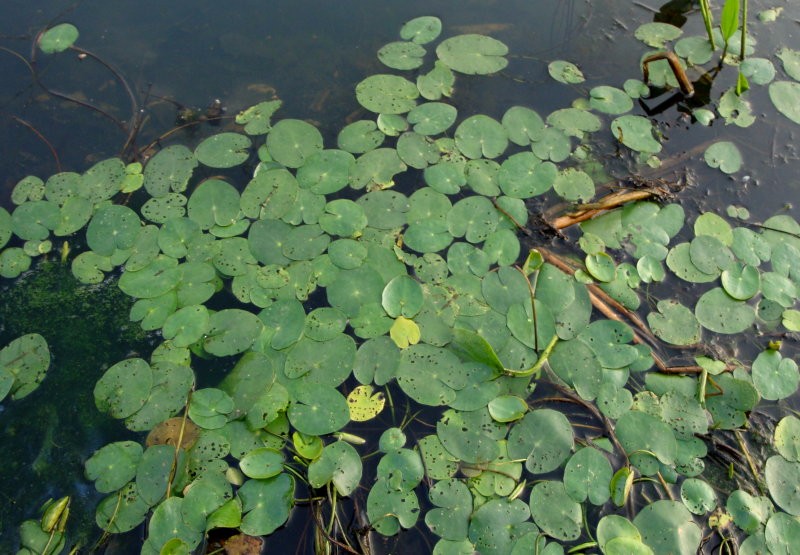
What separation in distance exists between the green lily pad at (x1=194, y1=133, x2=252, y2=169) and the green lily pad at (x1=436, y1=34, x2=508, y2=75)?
1448 millimetres

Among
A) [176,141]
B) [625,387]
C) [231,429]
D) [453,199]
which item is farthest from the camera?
[176,141]

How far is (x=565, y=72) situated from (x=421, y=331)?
7.20ft

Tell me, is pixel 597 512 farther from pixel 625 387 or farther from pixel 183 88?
pixel 183 88

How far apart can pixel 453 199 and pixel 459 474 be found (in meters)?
1.54

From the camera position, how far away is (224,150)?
3.55m

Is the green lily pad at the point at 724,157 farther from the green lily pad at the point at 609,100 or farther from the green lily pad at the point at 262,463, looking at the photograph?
the green lily pad at the point at 262,463

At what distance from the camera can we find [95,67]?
4.00 meters

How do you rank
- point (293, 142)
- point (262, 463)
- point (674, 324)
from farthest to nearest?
→ point (293, 142) < point (674, 324) < point (262, 463)

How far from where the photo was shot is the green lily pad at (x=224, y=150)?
138 inches

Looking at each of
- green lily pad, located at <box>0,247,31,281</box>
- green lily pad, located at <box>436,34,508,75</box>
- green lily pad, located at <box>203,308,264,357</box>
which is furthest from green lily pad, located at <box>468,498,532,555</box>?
green lily pad, located at <box>436,34,508,75</box>

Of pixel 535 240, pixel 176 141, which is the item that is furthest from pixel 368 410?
pixel 176 141

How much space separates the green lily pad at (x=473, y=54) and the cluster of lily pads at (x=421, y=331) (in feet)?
1.17

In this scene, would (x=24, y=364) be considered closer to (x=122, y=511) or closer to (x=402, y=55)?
(x=122, y=511)

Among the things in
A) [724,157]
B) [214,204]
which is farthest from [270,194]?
[724,157]
